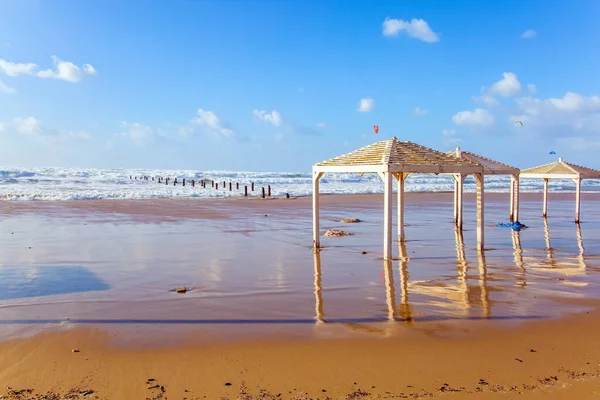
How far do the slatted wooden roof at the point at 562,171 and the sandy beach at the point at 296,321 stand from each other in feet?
26.1

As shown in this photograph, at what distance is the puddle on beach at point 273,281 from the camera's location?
7.25m

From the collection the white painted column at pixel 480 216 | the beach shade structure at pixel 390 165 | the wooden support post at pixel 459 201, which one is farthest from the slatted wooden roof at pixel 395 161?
the wooden support post at pixel 459 201

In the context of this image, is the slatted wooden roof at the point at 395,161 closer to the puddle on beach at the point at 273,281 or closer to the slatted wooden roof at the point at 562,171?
the puddle on beach at the point at 273,281

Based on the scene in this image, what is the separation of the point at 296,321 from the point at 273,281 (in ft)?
8.64

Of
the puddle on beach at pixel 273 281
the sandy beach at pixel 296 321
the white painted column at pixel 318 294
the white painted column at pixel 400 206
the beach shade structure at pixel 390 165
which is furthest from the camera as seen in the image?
the white painted column at pixel 400 206

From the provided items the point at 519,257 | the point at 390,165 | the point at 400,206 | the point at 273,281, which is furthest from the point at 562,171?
the point at 273,281

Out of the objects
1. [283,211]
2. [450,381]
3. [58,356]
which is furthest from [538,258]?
[283,211]

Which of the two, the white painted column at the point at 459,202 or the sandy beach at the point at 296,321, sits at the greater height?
the white painted column at the point at 459,202

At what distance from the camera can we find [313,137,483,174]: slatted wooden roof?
11930mm

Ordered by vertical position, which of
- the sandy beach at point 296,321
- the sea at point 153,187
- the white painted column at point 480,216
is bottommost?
the sandy beach at point 296,321

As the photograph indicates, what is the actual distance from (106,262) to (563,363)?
30.5 ft

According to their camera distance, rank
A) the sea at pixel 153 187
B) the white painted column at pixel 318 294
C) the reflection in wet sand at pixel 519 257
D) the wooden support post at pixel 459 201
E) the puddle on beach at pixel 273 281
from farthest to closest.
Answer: the sea at pixel 153 187, the wooden support post at pixel 459 201, the reflection in wet sand at pixel 519 257, the white painted column at pixel 318 294, the puddle on beach at pixel 273 281

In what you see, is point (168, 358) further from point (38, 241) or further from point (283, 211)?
point (283, 211)

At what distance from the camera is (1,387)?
5.22 m
